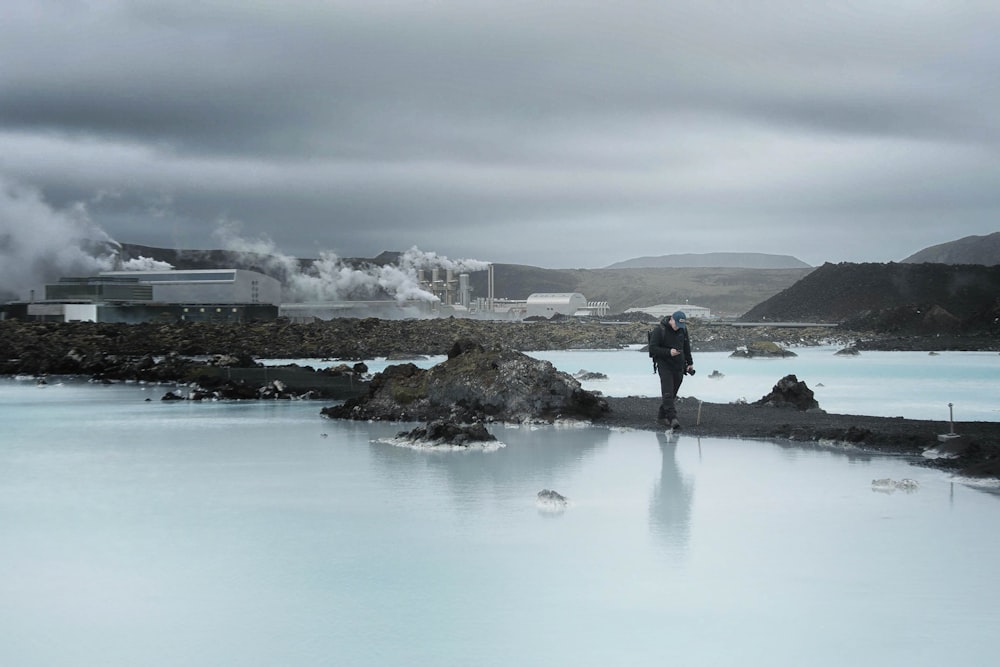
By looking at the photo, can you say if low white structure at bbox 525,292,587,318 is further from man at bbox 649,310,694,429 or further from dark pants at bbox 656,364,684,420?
man at bbox 649,310,694,429

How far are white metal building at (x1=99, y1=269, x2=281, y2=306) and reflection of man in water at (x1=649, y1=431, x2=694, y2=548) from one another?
5786cm

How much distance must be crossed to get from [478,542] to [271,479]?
3178 mm

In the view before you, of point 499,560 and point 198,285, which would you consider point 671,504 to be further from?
point 198,285

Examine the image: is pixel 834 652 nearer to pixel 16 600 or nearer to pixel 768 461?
pixel 16 600

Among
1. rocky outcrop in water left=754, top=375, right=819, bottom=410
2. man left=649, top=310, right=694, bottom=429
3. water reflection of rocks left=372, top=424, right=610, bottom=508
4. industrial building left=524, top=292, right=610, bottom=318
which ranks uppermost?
industrial building left=524, top=292, right=610, bottom=318

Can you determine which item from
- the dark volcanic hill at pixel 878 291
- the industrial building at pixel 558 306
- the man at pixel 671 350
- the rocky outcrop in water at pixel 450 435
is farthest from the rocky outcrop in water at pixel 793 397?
the industrial building at pixel 558 306

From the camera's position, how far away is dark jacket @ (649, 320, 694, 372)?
10500 mm

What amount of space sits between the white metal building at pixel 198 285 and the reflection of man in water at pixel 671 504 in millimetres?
57858

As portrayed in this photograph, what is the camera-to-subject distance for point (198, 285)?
6450 centimetres

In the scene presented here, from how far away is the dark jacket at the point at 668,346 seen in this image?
10.5 m

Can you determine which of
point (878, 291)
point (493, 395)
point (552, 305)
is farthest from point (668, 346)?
point (552, 305)

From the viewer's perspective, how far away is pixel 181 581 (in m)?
4.95

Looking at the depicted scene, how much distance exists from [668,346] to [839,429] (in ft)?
6.07

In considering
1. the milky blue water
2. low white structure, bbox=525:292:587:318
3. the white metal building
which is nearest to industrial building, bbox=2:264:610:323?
the white metal building
